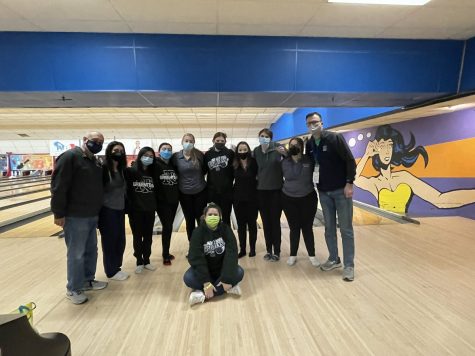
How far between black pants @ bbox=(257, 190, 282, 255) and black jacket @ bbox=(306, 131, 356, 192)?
0.48m

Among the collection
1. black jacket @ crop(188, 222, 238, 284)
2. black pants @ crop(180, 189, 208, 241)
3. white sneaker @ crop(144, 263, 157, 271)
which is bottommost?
white sneaker @ crop(144, 263, 157, 271)

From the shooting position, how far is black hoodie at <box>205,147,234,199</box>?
2.74 meters

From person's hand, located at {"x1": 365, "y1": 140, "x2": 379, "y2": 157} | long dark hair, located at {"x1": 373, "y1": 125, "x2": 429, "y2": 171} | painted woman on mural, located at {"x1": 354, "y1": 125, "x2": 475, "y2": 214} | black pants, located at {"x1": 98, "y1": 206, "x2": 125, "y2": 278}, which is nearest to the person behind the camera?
black pants, located at {"x1": 98, "y1": 206, "x2": 125, "y2": 278}

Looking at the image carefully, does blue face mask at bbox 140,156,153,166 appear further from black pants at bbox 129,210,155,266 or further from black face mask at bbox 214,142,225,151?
black face mask at bbox 214,142,225,151

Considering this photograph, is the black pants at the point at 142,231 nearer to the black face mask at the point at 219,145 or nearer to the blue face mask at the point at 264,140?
the black face mask at the point at 219,145

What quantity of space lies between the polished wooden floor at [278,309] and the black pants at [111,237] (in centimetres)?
16

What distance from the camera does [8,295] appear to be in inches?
90.3

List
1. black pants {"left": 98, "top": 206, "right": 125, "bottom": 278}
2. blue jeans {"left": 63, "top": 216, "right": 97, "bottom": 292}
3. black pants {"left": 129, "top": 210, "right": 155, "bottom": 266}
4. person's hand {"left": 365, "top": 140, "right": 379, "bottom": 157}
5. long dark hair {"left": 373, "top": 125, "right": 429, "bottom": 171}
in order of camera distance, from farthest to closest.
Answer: person's hand {"left": 365, "top": 140, "right": 379, "bottom": 157} < long dark hair {"left": 373, "top": 125, "right": 429, "bottom": 171} < black pants {"left": 129, "top": 210, "right": 155, "bottom": 266} < black pants {"left": 98, "top": 206, "right": 125, "bottom": 278} < blue jeans {"left": 63, "top": 216, "right": 97, "bottom": 292}

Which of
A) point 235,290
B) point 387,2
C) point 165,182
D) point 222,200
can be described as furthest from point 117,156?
point 387,2

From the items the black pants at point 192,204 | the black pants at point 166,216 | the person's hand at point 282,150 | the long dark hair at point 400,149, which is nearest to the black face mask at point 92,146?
the black pants at point 166,216

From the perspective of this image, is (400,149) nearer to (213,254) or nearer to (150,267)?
(213,254)

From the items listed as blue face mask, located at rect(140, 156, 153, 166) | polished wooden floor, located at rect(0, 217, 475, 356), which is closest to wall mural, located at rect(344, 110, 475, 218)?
polished wooden floor, located at rect(0, 217, 475, 356)

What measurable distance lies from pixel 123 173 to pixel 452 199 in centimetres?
522

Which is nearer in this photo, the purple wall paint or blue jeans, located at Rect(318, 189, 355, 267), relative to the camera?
blue jeans, located at Rect(318, 189, 355, 267)
